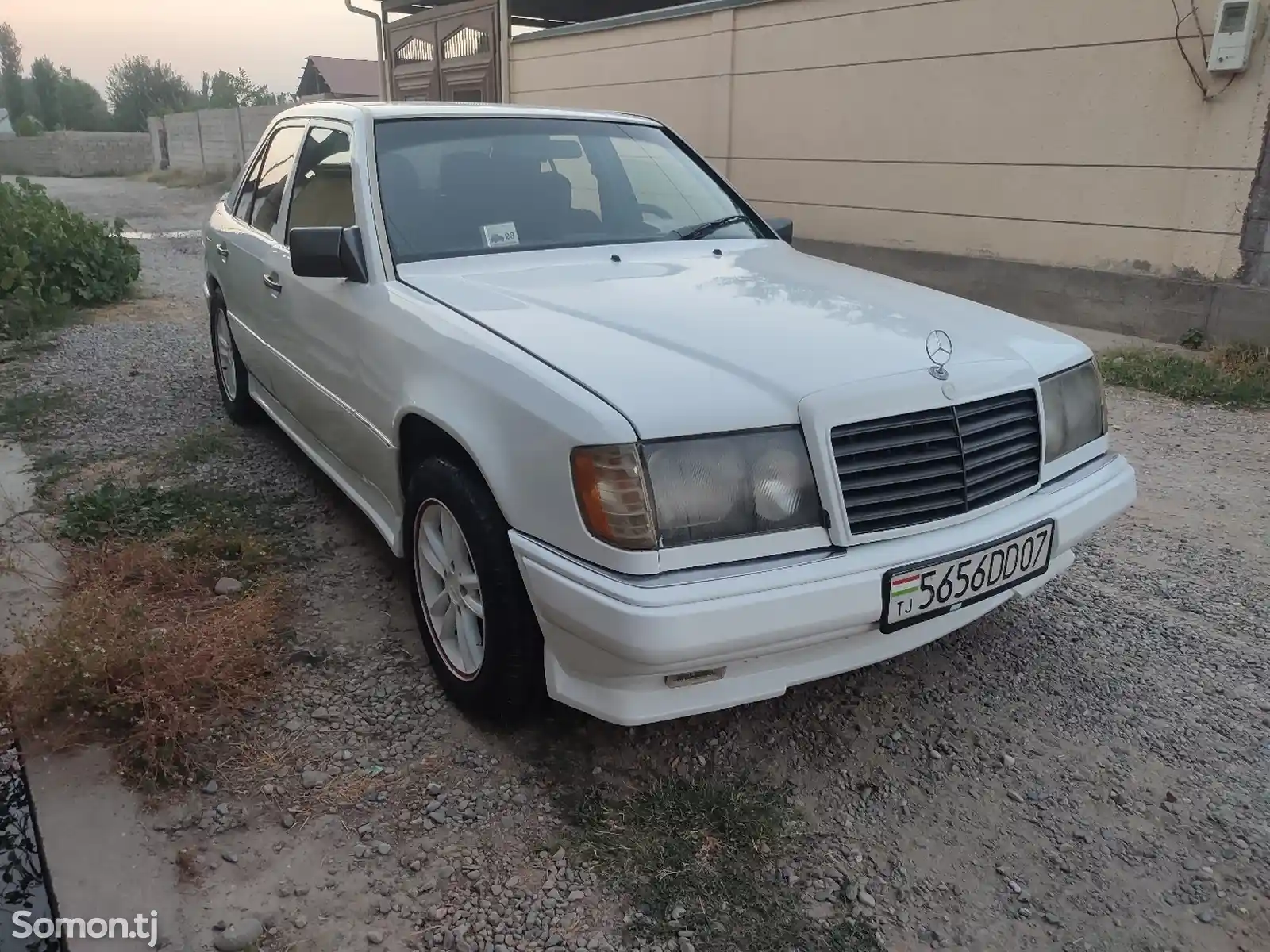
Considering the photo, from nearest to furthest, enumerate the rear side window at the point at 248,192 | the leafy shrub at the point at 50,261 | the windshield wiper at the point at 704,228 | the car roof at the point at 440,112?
1. the car roof at the point at 440,112
2. the windshield wiper at the point at 704,228
3. the rear side window at the point at 248,192
4. the leafy shrub at the point at 50,261

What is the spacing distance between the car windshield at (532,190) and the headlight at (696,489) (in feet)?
4.45

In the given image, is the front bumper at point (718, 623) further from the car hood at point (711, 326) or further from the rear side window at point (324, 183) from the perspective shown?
the rear side window at point (324, 183)

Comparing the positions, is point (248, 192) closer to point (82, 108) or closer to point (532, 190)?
point (532, 190)

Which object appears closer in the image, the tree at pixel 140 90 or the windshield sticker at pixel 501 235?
the windshield sticker at pixel 501 235

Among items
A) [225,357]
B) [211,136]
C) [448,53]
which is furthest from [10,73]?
[225,357]

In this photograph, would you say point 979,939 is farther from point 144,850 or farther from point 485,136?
point 485,136

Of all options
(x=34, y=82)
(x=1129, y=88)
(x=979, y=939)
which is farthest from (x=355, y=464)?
(x=34, y=82)

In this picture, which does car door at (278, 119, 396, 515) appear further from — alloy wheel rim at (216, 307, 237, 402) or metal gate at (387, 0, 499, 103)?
metal gate at (387, 0, 499, 103)

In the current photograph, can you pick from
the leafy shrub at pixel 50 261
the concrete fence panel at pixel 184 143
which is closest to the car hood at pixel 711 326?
the leafy shrub at pixel 50 261

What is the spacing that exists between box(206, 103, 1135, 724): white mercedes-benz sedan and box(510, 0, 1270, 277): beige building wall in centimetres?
420

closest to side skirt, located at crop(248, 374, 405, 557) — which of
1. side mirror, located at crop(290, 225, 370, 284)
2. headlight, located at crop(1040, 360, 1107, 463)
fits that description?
side mirror, located at crop(290, 225, 370, 284)

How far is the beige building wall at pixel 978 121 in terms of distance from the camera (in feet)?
20.4

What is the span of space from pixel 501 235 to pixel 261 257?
4.63 ft

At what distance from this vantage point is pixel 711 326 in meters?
2.50
